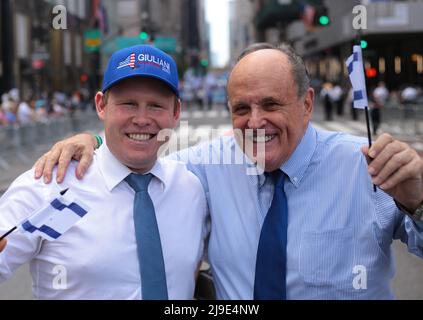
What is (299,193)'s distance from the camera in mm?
2414

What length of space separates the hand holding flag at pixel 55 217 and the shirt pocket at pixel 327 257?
87 centimetres

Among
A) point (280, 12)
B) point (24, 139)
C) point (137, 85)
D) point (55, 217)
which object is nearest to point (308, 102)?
point (137, 85)

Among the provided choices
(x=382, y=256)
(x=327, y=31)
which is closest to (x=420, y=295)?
(x=382, y=256)

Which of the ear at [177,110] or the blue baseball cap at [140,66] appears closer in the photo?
the blue baseball cap at [140,66]

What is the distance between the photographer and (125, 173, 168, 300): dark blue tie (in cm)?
221

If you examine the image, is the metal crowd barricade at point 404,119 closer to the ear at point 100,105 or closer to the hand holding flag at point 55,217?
the ear at point 100,105

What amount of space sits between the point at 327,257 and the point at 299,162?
1.29ft

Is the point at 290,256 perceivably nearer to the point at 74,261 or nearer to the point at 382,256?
the point at 382,256

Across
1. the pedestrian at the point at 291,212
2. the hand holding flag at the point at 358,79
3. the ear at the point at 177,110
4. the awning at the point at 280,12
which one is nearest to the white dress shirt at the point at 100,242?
the pedestrian at the point at 291,212

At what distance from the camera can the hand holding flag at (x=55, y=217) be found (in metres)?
1.96

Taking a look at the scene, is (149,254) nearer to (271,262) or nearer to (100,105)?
(271,262)

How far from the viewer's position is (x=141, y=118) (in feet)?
7.68

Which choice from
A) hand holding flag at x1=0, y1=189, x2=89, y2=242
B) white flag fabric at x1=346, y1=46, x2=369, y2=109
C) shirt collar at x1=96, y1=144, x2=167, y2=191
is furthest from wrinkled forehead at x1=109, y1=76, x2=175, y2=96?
white flag fabric at x1=346, y1=46, x2=369, y2=109
